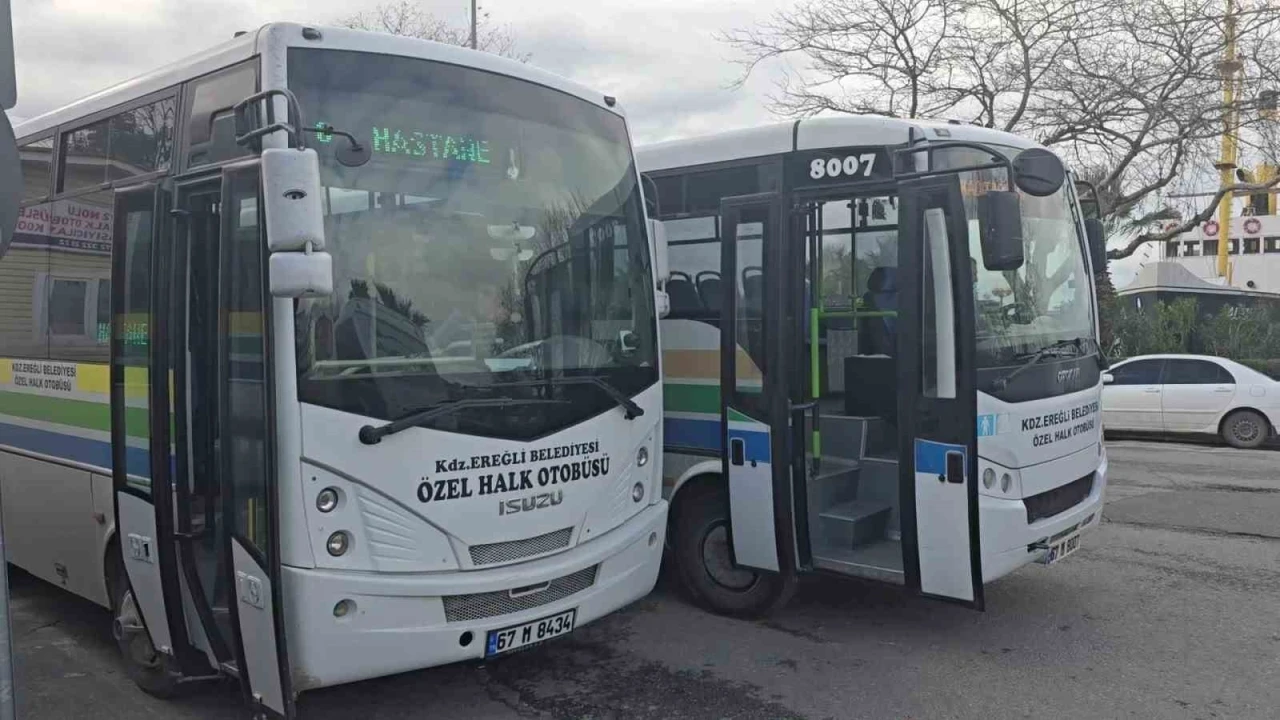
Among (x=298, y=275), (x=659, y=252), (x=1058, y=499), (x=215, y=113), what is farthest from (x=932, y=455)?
(x=215, y=113)

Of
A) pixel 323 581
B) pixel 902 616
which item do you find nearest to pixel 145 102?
pixel 323 581

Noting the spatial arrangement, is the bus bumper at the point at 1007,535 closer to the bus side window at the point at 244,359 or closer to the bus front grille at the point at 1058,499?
the bus front grille at the point at 1058,499

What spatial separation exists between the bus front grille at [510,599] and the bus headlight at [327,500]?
66 centimetres

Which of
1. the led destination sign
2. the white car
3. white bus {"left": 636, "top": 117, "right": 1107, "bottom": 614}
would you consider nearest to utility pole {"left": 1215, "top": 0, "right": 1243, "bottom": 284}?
the white car

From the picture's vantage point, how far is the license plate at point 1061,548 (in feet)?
19.5

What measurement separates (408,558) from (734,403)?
245cm

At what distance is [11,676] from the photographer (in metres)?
3.78

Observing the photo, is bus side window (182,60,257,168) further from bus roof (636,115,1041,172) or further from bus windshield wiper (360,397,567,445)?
bus roof (636,115,1041,172)

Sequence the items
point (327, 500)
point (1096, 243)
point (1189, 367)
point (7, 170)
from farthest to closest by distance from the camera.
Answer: point (1189, 367)
point (1096, 243)
point (327, 500)
point (7, 170)

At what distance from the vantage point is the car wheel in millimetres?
14203

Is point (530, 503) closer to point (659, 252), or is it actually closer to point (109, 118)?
point (659, 252)

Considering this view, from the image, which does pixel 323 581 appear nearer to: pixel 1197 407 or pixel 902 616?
pixel 902 616

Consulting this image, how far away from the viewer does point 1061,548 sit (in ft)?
19.9

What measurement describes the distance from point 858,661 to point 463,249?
10.3ft
